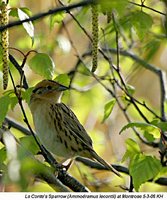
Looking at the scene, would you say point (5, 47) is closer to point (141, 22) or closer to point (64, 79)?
point (64, 79)

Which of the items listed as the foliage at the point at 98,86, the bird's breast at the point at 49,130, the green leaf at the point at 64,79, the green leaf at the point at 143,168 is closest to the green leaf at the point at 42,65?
the foliage at the point at 98,86

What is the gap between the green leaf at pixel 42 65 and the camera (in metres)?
2.50

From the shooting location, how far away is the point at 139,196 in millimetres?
2258

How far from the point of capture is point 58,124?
3236 millimetres

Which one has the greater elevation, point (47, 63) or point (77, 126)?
point (47, 63)

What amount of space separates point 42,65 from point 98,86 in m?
2.69

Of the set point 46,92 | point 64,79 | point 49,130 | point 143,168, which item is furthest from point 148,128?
point 46,92

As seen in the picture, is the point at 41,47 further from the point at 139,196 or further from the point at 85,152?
the point at 139,196

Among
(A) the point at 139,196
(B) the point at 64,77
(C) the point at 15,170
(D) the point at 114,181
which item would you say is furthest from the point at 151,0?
(C) the point at 15,170

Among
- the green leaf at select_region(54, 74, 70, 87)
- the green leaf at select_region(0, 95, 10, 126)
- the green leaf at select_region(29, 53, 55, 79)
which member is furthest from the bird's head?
the green leaf at select_region(0, 95, 10, 126)

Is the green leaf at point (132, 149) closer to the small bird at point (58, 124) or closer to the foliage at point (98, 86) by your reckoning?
the foliage at point (98, 86)

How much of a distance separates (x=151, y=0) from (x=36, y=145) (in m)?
2.24

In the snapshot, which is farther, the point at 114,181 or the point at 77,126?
the point at 114,181

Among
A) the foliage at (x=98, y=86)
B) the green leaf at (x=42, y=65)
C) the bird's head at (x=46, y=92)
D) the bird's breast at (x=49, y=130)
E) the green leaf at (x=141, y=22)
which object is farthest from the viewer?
the bird's head at (x=46, y=92)
